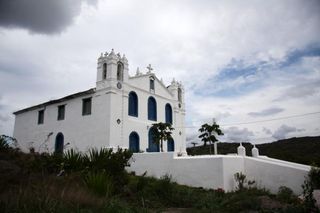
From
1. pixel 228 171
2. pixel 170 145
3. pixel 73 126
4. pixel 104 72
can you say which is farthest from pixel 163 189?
pixel 170 145

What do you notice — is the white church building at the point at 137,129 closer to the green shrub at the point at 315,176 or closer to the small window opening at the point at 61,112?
the small window opening at the point at 61,112

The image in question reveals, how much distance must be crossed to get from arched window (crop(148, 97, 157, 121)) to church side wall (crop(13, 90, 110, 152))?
489cm

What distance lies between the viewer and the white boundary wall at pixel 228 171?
43.9 feet

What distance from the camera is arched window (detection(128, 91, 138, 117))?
73.4 feet

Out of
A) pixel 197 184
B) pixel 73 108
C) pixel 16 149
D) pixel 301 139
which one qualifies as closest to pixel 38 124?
pixel 73 108

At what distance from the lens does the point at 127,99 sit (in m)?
21.7

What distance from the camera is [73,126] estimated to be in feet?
74.8

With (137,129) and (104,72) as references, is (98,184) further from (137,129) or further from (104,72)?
(104,72)

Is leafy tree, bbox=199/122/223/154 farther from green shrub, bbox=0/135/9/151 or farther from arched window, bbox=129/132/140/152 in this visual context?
green shrub, bbox=0/135/9/151

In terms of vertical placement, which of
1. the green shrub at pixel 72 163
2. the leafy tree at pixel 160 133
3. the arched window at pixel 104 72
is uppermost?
the arched window at pixel 104 72

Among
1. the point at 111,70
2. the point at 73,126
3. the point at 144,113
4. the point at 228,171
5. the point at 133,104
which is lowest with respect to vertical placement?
the point at 228,171

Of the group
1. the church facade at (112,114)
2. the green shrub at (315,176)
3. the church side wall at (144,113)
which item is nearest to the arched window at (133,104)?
the church facade at (112,114)

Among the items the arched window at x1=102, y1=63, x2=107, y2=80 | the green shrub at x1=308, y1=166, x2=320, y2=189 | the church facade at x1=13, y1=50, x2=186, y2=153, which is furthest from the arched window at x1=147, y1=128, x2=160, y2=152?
the green shrub at x1=308, y1=166, x2=320, y2=189

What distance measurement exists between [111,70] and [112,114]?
11.3 feet
